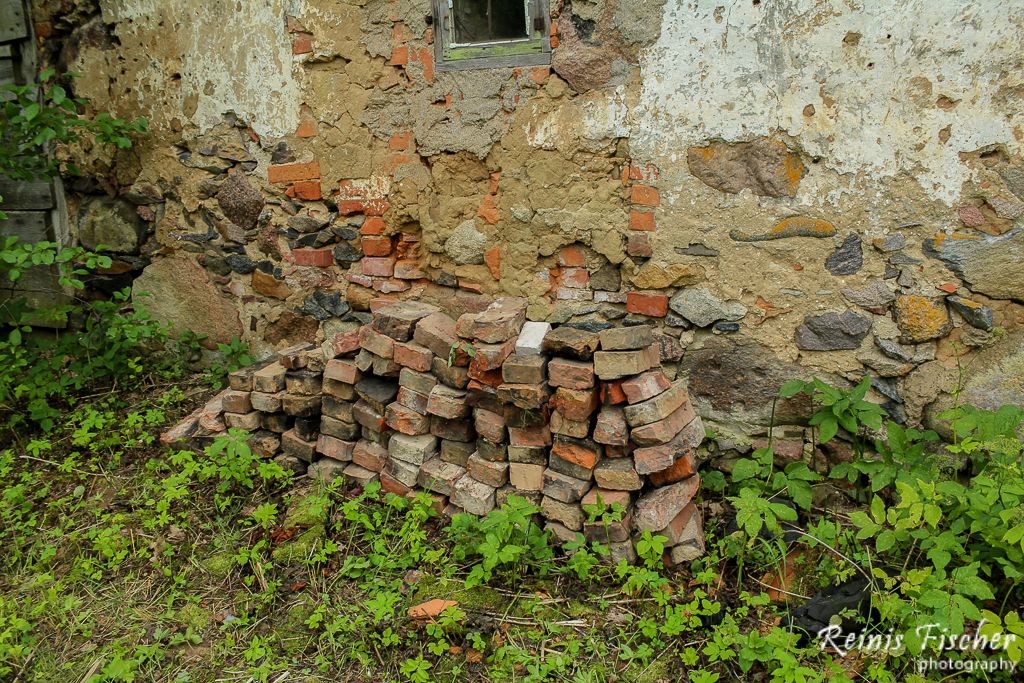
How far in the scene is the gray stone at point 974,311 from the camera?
8.21 ft

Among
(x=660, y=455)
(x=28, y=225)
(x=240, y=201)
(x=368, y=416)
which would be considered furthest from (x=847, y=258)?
(x=28, y=225)

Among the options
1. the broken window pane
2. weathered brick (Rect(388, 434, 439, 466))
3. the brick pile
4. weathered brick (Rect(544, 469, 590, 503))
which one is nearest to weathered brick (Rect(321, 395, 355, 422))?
the brick pile

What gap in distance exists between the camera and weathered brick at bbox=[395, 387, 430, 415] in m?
2.92

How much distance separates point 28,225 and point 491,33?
301cm

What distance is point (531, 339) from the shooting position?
9.06 feet

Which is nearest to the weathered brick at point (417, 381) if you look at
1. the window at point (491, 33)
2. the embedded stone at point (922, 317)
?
the window at point (491, 33)

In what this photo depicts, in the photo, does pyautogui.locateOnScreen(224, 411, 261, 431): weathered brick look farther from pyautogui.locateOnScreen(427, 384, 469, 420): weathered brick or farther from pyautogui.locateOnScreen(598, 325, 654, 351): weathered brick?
pyautogui.locateOnScreen(598, 325, 654, 351): weathered brick

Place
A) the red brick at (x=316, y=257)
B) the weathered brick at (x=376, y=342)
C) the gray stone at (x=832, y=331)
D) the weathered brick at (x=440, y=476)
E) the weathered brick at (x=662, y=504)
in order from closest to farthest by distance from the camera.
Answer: the weathered brick at (x=662, y=504)
the gray stone at (x=832, y=331)
the weathered brick at (x=440, y=476)
the weathered brick at (x=376, y=342)
the red brick at (x=316, y=257)

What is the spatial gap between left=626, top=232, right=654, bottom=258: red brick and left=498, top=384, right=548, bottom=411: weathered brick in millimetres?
676

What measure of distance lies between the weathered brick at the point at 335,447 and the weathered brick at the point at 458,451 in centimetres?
47

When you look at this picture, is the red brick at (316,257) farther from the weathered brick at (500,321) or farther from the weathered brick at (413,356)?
the weathered brick at (500,321)

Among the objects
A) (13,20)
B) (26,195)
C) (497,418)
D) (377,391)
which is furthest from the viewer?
(26,195)

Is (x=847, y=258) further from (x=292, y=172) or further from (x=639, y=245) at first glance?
(x=292, y=172)

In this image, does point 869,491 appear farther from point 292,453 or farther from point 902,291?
point 292,453
